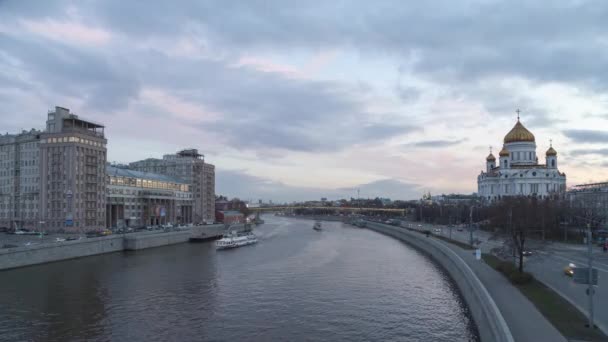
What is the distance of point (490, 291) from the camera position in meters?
39.1

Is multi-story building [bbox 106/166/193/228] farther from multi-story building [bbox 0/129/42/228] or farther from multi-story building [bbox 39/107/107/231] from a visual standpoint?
multi-story building [bbox 0/129/42/228]

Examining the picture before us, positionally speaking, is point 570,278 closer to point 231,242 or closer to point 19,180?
point 231,242

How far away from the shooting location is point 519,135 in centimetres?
17962

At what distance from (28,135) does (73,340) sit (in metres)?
93.9

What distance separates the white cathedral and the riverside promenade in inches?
5290

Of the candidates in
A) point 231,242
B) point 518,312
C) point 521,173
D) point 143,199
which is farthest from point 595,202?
point 143,199

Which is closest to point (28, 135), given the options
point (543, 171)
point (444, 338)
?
point (444, 338)

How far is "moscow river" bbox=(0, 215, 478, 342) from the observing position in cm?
3622

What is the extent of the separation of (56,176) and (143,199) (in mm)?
37095

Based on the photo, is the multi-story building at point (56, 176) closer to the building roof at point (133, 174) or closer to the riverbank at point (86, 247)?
the riverbank at point (86, 247)

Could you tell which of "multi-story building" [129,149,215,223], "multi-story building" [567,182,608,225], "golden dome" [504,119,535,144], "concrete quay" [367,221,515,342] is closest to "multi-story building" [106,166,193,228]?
"multi-story building" [129,149,215,223]

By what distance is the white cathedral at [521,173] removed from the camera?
557 ft

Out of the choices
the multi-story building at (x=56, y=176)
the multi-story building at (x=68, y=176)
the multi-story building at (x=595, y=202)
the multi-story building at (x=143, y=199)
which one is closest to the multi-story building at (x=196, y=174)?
the multi-story building at (x=143, y=199)

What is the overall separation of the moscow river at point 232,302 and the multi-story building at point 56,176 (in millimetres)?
28135
